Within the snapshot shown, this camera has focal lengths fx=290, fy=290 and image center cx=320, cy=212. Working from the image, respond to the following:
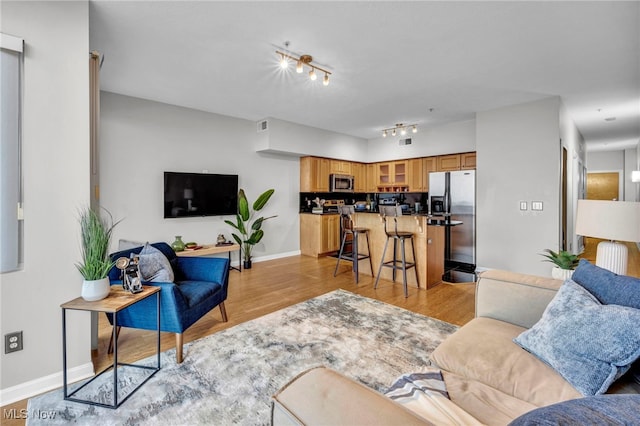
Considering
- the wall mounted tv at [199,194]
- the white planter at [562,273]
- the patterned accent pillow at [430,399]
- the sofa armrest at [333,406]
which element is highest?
the wall mounted tv at [199,194]

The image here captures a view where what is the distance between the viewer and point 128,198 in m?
4.19

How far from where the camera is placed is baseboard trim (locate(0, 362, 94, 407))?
179 centimetres

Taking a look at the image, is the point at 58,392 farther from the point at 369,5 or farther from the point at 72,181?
the point at 369,5

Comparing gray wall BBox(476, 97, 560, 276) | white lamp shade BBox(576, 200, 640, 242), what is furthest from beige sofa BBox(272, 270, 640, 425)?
gray wall BBox(476, 97, 560, 276)

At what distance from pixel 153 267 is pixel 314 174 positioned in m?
4.36

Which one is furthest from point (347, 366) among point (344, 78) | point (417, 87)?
point (417, 87)

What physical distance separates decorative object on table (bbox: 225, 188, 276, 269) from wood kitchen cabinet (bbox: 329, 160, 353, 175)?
74.1 inches

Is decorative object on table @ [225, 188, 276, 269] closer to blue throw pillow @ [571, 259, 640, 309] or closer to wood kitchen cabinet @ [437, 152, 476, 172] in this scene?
wood kitchen cabinet @ [437, 152, 476, 172]

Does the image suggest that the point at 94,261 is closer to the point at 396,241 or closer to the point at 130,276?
the point at 130,276

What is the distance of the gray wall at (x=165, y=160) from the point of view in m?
4.05

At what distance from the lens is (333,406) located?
0.76 metres

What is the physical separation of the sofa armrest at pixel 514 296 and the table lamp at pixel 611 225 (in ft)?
1.55

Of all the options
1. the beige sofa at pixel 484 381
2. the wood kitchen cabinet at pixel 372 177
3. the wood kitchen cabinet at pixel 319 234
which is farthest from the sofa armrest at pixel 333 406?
the wood kitchen cabinet at pixel 372 177

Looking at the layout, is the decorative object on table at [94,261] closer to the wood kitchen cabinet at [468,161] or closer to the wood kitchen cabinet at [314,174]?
the wood kitchen cabinet at [314,174]
